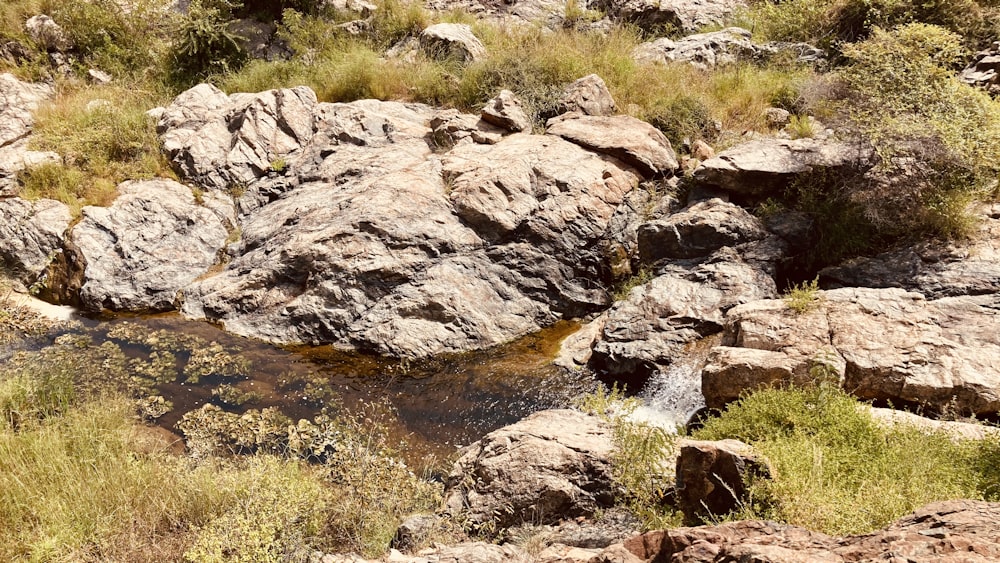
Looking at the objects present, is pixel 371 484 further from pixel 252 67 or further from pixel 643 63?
pixel 252 67

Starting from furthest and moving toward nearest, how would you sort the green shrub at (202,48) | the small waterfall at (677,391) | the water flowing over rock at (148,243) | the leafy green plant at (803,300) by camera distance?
the green shrub at (202,48) → the water flowing over rock at (148,243) → the small waterfall at (677,391) → the leafy green plant at (803,300)

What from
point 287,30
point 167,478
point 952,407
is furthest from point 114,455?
point 287,30

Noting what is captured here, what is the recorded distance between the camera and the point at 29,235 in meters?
8.57

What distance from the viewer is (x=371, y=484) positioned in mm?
4594

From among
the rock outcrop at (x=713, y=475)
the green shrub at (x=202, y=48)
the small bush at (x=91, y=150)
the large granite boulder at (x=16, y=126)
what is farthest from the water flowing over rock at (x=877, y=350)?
the green shrub at (x=202, y=48)

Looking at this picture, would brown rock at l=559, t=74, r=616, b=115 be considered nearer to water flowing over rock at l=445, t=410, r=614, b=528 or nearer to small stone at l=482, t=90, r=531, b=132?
small stone at l=482, t=90, r=531, b=132

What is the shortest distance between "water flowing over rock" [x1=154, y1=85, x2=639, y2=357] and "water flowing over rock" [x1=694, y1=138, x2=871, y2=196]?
1331 millimetres

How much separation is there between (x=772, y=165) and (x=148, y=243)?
906cm

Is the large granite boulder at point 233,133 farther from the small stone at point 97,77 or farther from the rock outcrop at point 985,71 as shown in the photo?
A: the rock outcrop at point 985,71

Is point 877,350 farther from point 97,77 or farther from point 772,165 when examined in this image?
point 97,77

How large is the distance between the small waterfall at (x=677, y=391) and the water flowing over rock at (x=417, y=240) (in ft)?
5.57

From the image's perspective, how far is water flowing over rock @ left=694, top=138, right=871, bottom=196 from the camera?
25.8 ft

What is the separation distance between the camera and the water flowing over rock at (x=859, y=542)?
241 centimetres

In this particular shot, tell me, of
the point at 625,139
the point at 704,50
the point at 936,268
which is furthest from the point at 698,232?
the point at 704,50
